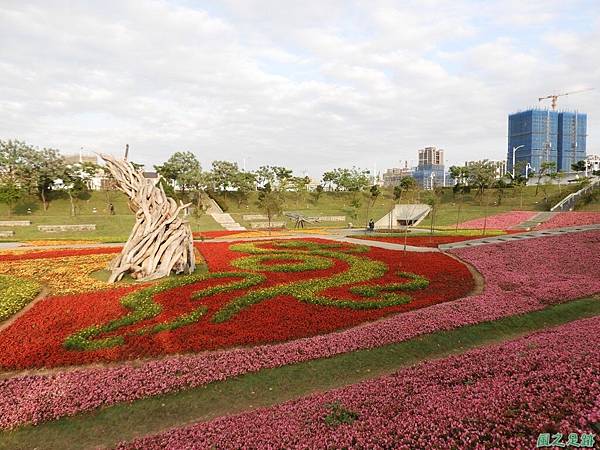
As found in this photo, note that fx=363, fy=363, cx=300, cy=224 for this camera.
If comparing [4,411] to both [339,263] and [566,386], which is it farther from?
[339,263]

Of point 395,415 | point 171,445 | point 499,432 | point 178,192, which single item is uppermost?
point 178,192

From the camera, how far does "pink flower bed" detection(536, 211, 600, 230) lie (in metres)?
37.5

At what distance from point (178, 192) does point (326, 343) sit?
6531 cm

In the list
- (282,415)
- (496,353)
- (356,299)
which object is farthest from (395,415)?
(356,299)

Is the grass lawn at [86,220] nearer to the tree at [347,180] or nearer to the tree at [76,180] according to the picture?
the tree at [76,180]

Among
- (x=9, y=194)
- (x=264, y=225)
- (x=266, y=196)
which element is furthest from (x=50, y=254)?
(x=266, y=196)

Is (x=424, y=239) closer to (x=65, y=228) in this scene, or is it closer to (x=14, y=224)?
(x=65, y=228)

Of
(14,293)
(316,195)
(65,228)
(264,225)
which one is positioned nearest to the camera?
(14,293)

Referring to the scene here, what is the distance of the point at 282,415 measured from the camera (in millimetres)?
5879

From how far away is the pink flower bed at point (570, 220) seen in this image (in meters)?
37.5

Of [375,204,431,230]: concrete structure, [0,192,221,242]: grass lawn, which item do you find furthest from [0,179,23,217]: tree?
[375,204,431,230]: concrete structure

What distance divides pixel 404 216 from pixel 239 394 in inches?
2082

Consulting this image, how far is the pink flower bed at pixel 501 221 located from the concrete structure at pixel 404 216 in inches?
348

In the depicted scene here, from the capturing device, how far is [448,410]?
4.88m
